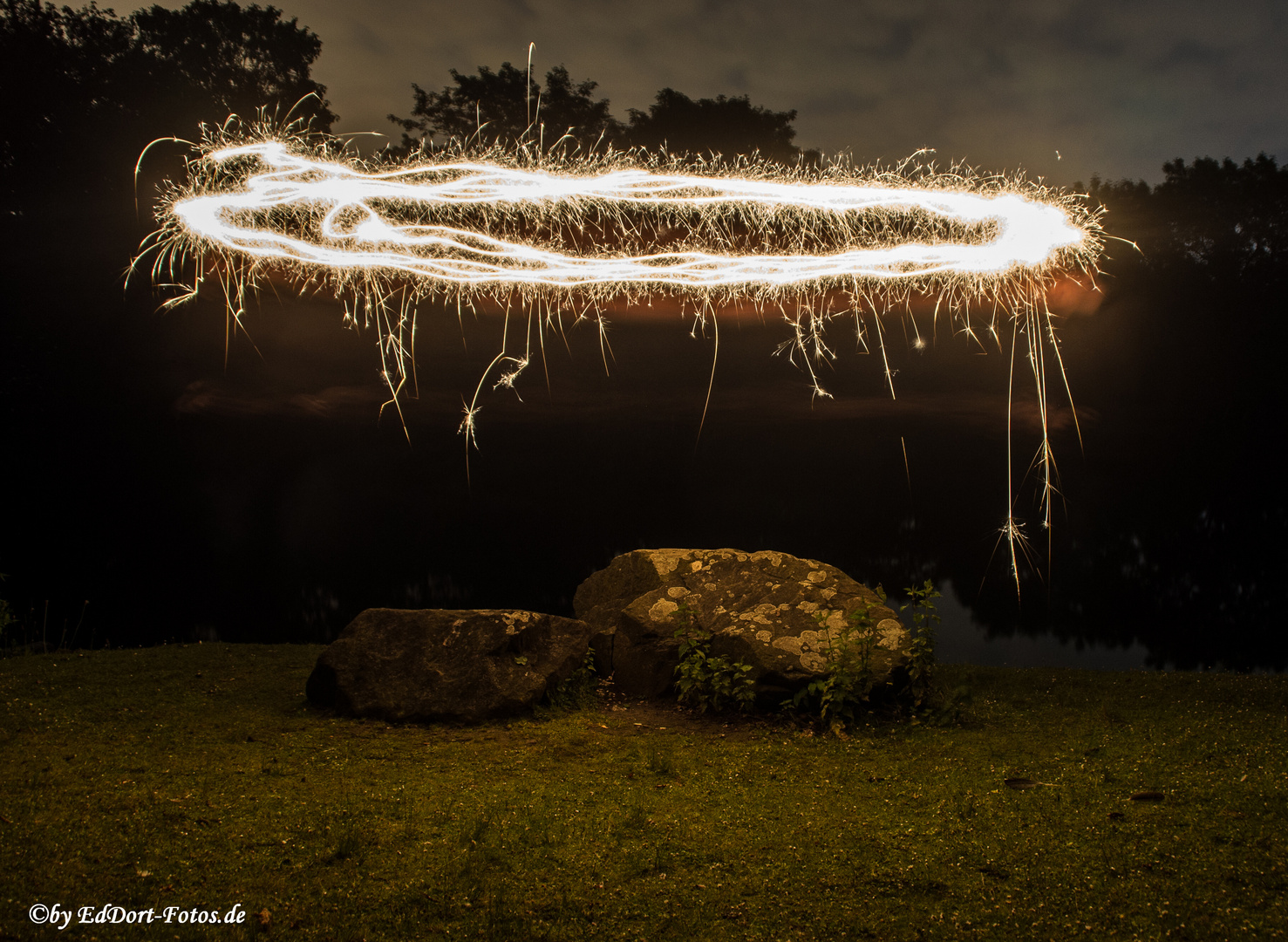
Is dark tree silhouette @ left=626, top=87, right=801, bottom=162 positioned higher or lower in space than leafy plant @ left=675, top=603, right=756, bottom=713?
higher

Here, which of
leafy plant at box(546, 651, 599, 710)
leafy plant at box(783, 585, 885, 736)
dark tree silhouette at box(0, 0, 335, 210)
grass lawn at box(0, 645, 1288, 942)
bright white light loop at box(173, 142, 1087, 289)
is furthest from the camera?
dark tree silhouette at box(0, 0, 335, 210)

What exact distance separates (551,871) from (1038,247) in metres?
5.99

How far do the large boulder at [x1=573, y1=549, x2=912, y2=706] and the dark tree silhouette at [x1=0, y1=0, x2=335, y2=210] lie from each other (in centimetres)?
738

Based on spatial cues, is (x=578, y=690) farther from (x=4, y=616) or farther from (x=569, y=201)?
(x=4, y=616)

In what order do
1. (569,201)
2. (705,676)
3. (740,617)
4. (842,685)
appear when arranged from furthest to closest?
(569,201) → (740,617) → (705,676) → (842,685)

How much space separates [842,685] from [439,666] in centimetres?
269

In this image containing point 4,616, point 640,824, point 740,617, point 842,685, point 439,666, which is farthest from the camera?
point 4,616

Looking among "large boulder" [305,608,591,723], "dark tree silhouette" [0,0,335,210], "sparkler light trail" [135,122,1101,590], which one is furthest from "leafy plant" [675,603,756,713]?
"dark tree silhouette" [0,0,335,210]

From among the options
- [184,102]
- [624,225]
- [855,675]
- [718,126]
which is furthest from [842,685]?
[184,102]

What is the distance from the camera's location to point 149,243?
9.11 metres

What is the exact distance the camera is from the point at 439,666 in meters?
5.24

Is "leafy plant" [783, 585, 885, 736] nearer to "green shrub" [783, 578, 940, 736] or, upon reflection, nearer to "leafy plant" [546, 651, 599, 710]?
"green shrub" [783, 578, 940, 736]

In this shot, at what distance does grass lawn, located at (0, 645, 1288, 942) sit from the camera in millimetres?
2564

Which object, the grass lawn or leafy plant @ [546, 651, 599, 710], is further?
leafy plant @ [546, 651, 599, 710]
